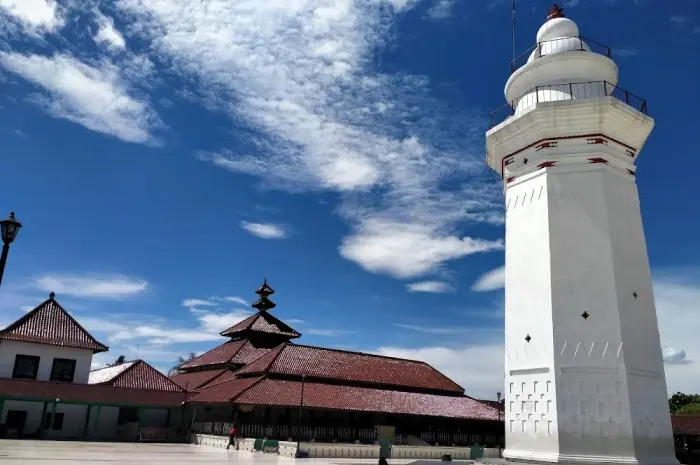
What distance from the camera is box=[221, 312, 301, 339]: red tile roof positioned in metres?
38.4

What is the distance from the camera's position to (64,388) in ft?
88.4

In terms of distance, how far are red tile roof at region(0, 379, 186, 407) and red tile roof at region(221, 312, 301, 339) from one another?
8.91 metres

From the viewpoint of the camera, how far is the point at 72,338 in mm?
30391

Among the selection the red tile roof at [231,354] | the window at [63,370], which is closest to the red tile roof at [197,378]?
the red tile roof at [231,354]

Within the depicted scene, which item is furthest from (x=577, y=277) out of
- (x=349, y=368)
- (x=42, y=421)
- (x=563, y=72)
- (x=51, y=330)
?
(x=51, y=330)

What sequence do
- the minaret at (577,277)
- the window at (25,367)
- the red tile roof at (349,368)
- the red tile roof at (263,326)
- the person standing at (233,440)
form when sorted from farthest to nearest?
the red tile roof at (263,326) → the red tile roof at (349,368) → the window at (25,367) → the person standing at (233,440) → the minaret at (577,277)

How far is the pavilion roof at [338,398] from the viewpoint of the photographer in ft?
86.5

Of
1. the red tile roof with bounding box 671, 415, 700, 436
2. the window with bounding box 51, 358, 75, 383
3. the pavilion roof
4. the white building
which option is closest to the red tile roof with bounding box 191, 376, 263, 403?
the pavilion roof

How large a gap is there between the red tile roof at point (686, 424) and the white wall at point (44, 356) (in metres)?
34.7

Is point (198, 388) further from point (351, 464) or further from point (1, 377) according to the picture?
point (351, 464)

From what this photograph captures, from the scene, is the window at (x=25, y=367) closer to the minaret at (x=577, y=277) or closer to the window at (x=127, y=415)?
the window at (x=127, y=415)

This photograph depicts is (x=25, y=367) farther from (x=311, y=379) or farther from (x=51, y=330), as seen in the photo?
(x=311, y=379)

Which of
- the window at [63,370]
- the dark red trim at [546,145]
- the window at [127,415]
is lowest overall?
the window at [127,415]

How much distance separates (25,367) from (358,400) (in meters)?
17.9
